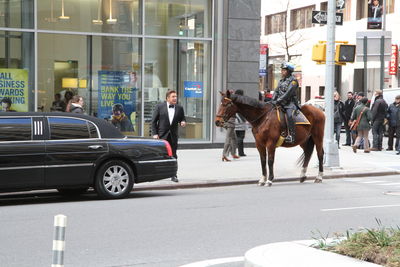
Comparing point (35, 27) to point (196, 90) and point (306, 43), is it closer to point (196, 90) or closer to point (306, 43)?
point (196, 90)

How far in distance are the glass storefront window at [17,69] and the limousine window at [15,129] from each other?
8.70m

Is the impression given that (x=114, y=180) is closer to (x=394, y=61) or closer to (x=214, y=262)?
(x=214, y=262)

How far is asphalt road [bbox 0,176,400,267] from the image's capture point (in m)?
8.05

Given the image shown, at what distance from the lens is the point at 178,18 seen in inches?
896

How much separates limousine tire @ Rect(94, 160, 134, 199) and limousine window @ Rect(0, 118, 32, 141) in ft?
4.79

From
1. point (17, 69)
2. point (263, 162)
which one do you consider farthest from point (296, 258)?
point (17, 69)

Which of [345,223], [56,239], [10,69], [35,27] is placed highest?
[35,27]

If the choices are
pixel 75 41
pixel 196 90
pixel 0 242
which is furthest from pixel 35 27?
pixel 0 242

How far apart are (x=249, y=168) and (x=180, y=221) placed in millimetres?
8237

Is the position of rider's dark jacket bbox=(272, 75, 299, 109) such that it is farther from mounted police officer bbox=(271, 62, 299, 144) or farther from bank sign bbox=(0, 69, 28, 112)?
bank sign bbox=(0, 69, 28, 112)

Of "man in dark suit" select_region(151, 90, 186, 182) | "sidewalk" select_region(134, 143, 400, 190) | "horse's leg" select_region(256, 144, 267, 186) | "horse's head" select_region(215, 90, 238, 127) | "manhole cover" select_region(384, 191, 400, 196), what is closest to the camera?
"manhole cover" select_region(384, 191, 400, 196)

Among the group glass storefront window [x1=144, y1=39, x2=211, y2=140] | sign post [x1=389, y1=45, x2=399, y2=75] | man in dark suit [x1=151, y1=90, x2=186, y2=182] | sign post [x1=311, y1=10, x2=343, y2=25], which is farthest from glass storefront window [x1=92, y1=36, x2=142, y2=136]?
sign post [x1=389, y1=45, x2=399, y2=75]

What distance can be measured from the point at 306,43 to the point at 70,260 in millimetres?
52850

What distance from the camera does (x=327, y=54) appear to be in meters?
18.3
